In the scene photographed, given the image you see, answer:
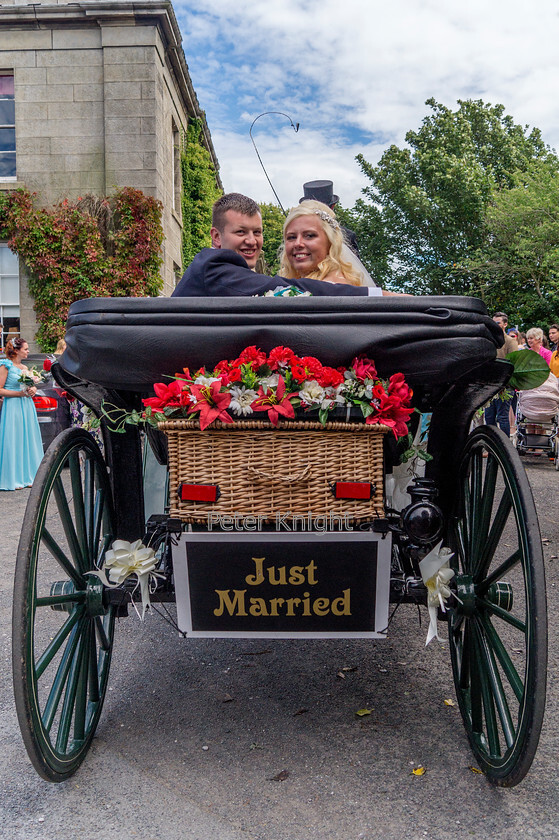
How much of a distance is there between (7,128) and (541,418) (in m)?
13.2

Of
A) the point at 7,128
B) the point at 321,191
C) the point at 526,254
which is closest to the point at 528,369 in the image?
the point at 321,191

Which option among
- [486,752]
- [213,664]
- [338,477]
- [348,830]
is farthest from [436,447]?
[213,664]

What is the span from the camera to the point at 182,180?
1881 cm

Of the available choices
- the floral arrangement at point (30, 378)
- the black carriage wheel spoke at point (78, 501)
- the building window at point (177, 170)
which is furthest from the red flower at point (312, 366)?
the building window at point (177, 170)

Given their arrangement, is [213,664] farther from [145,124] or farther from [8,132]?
[8,132]

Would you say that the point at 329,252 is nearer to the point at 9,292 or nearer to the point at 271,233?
the point at 9,292

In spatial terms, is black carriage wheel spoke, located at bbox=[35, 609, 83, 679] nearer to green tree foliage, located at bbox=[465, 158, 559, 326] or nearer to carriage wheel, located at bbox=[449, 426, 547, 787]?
carriage wheel, located at bbox=[449, 426, 547, 787]

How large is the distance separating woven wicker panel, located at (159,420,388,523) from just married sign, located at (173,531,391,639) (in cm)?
10

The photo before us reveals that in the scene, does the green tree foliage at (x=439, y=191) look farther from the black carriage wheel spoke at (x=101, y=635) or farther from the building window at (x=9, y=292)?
the black carriage wheel spoke at (x=101, y=635)

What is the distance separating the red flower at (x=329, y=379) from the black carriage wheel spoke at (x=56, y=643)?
46.4 inches

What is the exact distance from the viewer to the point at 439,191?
30.6 meters

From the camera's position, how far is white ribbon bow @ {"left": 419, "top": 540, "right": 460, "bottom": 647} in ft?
7.64

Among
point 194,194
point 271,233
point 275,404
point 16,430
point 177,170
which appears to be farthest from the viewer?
point 271,233

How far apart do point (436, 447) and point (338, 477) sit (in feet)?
2.44
